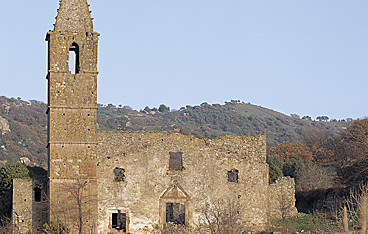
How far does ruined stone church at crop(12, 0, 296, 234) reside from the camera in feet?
98.0

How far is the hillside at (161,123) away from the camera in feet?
243

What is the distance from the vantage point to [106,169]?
30422 mm

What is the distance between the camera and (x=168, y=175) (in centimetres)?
3088

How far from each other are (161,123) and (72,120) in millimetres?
64066

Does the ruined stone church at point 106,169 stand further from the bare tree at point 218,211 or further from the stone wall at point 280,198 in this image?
the stone wall at point 280,198

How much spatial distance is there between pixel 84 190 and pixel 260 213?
8.69m

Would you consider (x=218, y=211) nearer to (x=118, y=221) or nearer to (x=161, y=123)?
(x=118, y=221)

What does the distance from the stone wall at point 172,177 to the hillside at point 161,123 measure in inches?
1419

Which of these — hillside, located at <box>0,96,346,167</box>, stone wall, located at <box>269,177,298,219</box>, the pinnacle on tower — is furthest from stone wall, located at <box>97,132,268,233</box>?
hillside, located at <box>0,96,346,167</box>

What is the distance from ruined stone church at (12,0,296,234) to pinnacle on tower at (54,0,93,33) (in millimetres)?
49

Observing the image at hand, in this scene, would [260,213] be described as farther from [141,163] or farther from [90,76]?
[90,76]

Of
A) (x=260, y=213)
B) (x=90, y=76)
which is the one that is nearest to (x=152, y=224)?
(x=260, y=213)

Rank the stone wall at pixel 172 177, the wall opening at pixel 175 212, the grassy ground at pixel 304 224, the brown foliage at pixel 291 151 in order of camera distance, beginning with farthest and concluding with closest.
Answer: the brown foliage at pixel 291 151 < the wall opening at pixel 175 212 < the stone wall at pixel 172 177 < the grassy ground at pixel 304 224

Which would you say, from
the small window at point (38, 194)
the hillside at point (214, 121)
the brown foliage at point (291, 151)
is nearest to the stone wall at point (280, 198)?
the small window at point (38, 194)
